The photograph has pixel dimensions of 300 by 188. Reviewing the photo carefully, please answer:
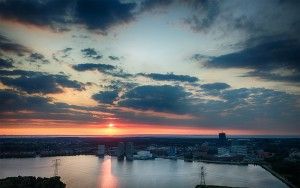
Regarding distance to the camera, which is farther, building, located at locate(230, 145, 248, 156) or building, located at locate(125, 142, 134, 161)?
building, located at locate(230, 145, 248, 156)

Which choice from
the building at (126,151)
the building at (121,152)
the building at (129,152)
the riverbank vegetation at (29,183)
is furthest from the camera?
the building at (121,152)

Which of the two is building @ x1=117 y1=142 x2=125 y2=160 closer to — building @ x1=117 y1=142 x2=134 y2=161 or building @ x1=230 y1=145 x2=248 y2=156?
building @ x1=117 y1=142 x2=134 y2=161

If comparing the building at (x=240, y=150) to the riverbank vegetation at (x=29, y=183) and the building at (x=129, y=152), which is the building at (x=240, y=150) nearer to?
the building at (x=129, y=152)

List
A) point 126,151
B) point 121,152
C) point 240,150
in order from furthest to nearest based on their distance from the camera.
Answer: point 240,150, point 126,151, point 121,152

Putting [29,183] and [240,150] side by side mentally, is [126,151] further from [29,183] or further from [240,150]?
[29,183]

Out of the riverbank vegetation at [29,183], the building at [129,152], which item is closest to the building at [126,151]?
the building at [129,152]

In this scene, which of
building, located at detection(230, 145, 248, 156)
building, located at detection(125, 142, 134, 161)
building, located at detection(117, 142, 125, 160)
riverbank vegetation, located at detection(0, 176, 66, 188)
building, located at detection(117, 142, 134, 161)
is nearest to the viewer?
riverbank vegetation, located at detection(0, 176, 66, 188)

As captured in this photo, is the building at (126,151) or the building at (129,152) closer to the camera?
the building at (129,152)

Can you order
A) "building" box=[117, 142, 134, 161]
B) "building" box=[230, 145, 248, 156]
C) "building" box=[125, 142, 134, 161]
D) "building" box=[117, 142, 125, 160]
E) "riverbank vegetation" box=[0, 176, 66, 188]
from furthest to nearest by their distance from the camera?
"building" box=[230, 145, 248, 156], "building" box=[117, 142, 125, 160], "building" box=[117, 142, 134, 161], "building" box=[125, 142, 134, 161], "riverbank vegetation" box=[0, 176, 66, 188]

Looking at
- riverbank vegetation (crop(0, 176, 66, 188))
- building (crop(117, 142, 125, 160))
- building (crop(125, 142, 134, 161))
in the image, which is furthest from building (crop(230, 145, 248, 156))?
riverbank vegetation (crop(0, 176, 66, 188))

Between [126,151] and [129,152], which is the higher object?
[126,151]

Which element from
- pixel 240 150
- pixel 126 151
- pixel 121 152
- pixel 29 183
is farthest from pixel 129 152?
pixel 29 183

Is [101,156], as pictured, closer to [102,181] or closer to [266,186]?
[102,181]
